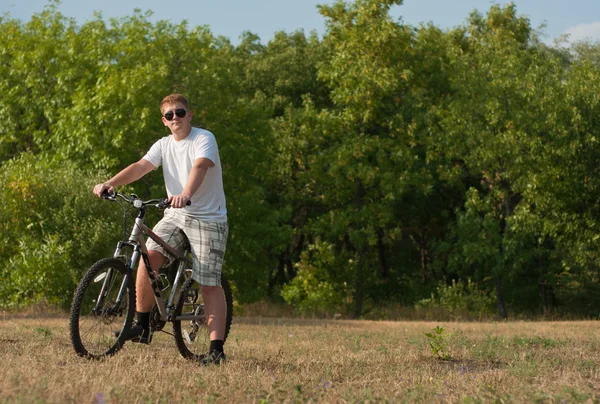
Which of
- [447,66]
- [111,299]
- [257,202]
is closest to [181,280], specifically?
[111,299]

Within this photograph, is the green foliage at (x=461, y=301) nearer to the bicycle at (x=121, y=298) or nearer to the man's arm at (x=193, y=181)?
the bicycle at (x=121, y=298)

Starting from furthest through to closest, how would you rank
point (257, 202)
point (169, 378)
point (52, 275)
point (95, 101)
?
1. point (257, 202)
2. point (95, 101)
3. point (52, 275)
4. point (169, 378)

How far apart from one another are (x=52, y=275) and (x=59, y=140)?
29.1 ft

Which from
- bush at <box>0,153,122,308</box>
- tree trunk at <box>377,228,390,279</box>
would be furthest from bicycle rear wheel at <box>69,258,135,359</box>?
tree trunk at <box>377,228,390,279</box>

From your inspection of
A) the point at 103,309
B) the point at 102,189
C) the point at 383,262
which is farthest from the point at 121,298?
the point at 383,262

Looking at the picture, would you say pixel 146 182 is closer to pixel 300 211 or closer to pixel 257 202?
pixel 257 202

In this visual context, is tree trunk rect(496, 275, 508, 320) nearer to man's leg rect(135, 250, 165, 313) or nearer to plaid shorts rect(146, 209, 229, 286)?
plaid shorts rect(146, 209, 229, 286)

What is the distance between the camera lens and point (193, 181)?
696 centimetres

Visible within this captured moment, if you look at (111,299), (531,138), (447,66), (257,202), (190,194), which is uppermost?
(447,66)

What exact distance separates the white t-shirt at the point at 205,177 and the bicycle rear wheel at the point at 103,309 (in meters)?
0.74

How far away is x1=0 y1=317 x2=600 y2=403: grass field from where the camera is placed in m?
5.28

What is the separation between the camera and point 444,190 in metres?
36.7

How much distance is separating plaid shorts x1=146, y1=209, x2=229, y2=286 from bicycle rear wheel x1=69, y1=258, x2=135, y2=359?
1.23ft

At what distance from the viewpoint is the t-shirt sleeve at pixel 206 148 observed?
712 cm
